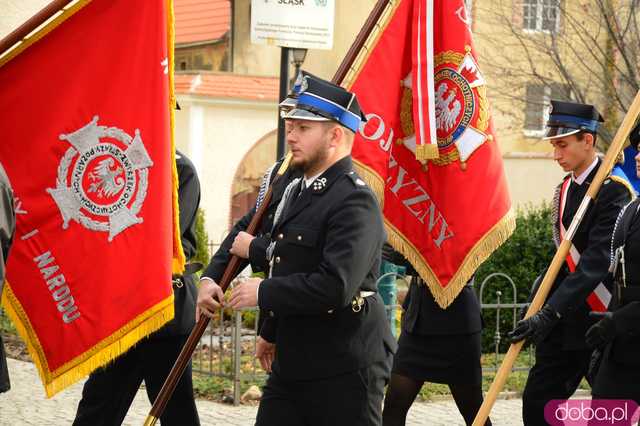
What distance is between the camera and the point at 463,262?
7.38 m

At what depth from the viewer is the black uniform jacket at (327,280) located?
16.4ft

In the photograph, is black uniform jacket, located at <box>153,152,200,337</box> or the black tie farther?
black uniform jacket, located at <box>153,152,200,337</box>

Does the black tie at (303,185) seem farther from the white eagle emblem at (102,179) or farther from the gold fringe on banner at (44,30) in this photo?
the gold fringe on banner at (44,30)

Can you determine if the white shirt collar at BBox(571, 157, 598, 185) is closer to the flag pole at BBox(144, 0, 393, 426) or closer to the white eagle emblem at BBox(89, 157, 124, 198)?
the flag pole at BBox(144, 0, 393, 426)

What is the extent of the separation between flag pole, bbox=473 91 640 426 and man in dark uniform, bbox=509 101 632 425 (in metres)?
0.09

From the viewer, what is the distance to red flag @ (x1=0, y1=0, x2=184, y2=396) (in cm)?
582

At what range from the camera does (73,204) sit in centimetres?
589

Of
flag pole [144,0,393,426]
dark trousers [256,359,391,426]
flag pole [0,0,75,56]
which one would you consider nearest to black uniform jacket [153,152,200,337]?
flag pole [144,0,393,426]

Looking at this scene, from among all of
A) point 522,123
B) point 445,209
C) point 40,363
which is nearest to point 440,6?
point 445,209

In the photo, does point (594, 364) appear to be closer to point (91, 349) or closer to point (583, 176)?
point (583, 176)

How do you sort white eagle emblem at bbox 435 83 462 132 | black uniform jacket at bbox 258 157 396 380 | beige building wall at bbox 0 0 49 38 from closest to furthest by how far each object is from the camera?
black uniform jacket at bbox 258 157 396 380
white eagle emblem at bbox 435 83 462 132
beige building wall at bbox 0 0 49 38

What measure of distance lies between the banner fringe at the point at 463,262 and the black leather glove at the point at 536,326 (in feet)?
3.14

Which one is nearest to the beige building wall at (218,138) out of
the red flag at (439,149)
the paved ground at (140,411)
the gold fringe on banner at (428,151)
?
the paved ground at (140,411)

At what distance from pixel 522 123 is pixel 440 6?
21990 mm
